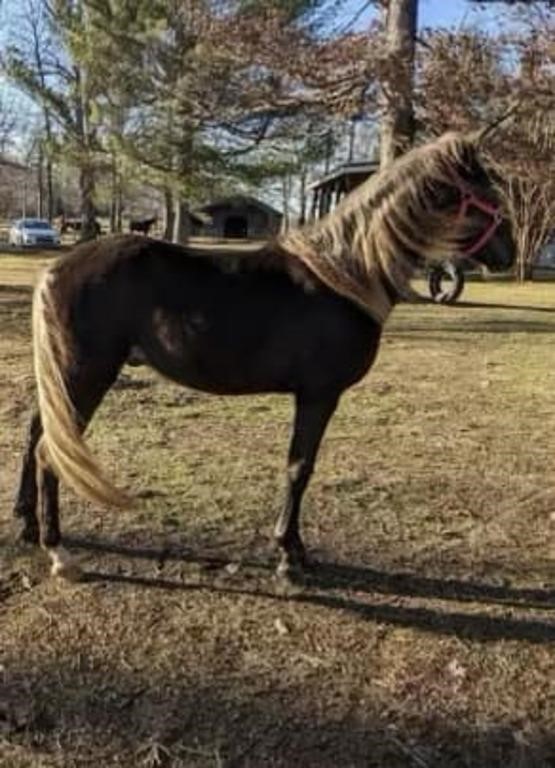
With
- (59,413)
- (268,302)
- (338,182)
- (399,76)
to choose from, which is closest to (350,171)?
(338,182)

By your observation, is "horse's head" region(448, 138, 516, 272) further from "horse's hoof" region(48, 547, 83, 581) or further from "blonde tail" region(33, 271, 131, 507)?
"horse's hoof" region(48, 547, 83, 581)

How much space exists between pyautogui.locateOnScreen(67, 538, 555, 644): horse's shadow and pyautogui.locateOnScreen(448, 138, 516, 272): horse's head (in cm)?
127

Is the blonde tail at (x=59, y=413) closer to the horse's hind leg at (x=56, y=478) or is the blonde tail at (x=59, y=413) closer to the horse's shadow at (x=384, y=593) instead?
the horse's hind leg at (x=56, y=478)

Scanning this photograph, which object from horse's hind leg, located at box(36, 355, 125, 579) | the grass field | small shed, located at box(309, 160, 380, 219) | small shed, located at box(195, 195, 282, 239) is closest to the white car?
small shed, located at box(309, 160, 380, 219)

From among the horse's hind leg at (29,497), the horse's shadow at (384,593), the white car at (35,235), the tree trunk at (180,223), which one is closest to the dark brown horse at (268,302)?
the horse's shadow at (384,593)

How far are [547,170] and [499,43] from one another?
740 cm

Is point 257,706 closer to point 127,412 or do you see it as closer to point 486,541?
point 486,541

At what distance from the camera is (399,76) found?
46.7 feet

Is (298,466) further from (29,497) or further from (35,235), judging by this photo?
(35,235)

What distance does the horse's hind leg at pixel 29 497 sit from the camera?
384cm

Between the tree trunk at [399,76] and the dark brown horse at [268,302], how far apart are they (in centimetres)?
1088

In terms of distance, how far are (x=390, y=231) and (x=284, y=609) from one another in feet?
4.65

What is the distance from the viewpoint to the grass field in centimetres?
257

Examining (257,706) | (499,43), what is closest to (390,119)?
(499,43)
